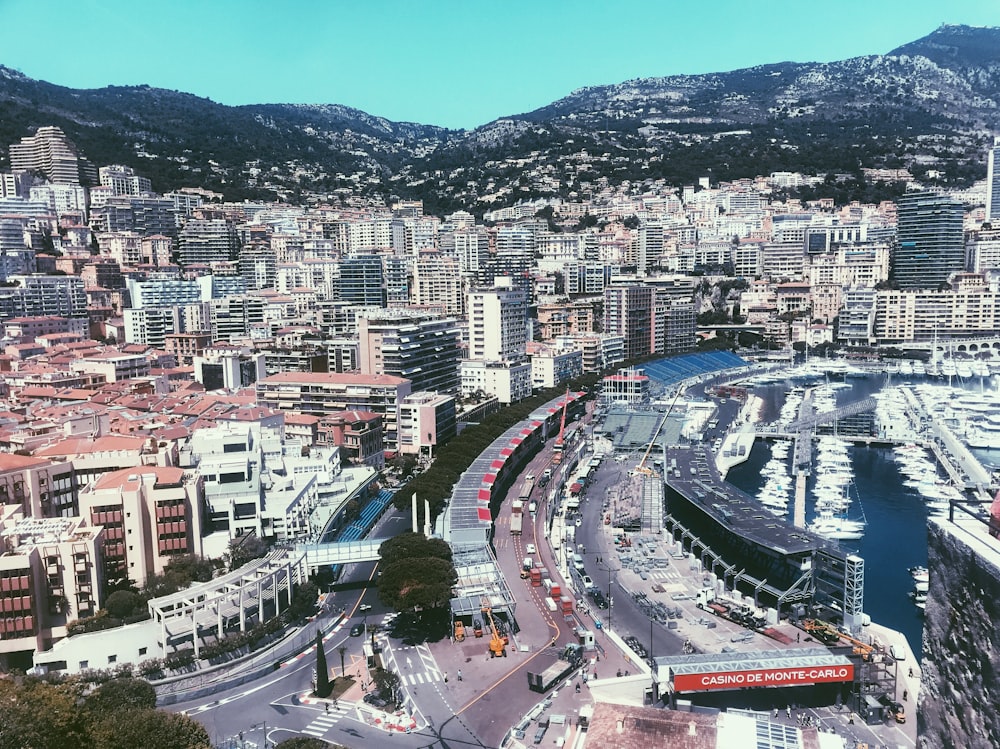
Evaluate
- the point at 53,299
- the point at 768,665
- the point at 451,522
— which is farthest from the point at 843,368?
the point at 53,299

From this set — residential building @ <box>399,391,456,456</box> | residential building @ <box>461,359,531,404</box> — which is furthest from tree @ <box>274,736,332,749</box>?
residential building @ <box>461,359,531,404</box>

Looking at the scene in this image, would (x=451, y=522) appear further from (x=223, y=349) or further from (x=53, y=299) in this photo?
(x=53, y=299)

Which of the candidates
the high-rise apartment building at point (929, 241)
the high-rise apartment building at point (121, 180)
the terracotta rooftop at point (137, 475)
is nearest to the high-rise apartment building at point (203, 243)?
the high-rise apartment building at point (121, 180)

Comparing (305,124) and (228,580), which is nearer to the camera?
(228,580)

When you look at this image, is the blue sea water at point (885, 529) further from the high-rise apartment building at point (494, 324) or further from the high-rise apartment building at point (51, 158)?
the high-rise apartment building at point (51, 158)

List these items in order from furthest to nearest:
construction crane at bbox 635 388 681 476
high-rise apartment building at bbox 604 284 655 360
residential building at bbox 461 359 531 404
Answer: high-rise apartment building at bbox 604 284 655 360, residential building at bbox 461 359 531 404, construction crane at bbox 635 388 681 476

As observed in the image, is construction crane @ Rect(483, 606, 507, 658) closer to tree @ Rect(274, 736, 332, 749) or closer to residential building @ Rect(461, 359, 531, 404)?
tree @ Rect(274, 736, 332, 749)
